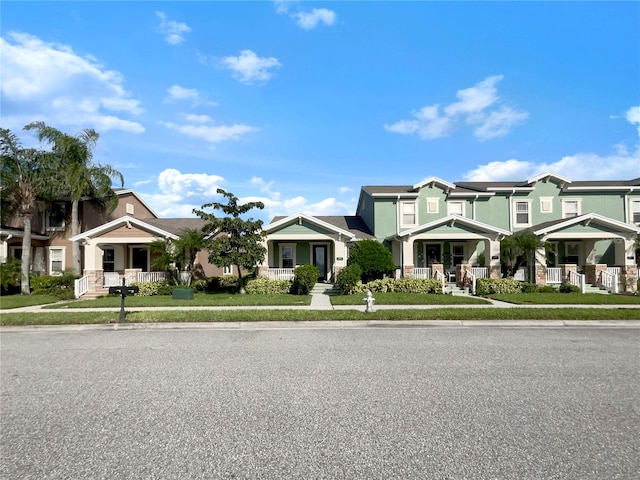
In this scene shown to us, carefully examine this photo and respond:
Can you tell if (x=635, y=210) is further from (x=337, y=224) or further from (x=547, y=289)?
(x=337, y=224)

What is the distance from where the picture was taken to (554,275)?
21156mm

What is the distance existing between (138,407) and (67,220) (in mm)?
24274

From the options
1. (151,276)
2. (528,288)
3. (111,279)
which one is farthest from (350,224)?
(111,279)

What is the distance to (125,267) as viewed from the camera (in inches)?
967

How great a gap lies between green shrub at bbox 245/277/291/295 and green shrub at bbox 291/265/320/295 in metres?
0.45

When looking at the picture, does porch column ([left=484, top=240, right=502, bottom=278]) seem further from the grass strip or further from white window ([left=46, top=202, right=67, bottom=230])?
white window ([left=46, top=202, right=67, bottom=230])

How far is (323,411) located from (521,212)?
956 inches

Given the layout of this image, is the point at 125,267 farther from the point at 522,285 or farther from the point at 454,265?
the point at 522,285

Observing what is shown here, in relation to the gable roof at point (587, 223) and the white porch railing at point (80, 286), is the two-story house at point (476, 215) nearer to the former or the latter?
the gable roof at point (587, 223)

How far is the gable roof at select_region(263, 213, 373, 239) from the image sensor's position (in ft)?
70.9

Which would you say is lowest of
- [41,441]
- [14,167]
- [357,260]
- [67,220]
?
[41,441]

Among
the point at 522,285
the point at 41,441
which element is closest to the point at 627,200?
the point at 522,285

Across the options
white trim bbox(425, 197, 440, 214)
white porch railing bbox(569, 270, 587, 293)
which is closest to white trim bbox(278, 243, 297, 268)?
white trim bbox(425, 197, 440, 214)

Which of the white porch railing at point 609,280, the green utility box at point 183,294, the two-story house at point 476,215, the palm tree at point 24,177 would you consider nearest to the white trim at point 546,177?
the two-story house at point 476,215
